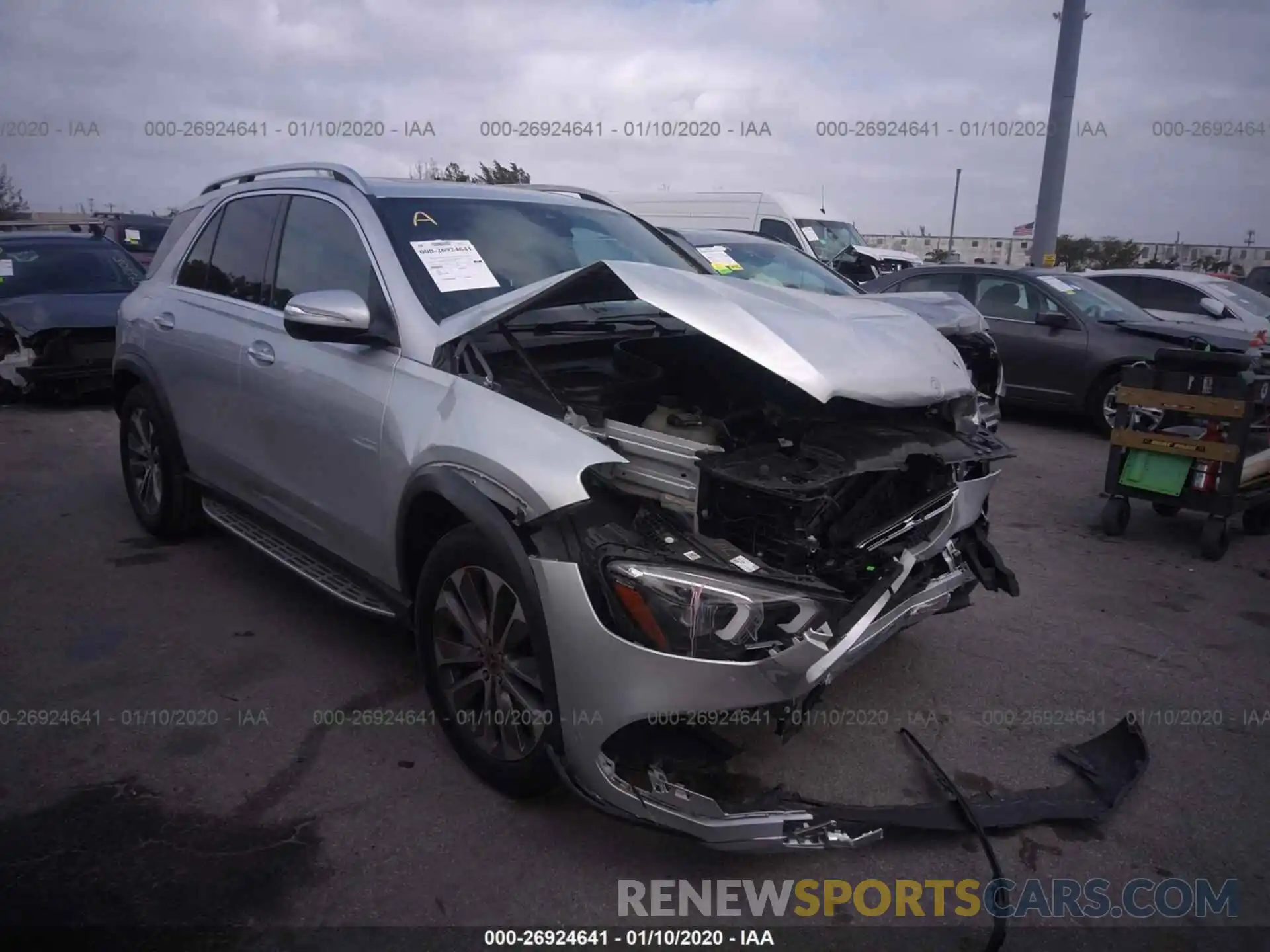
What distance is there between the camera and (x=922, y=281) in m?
10.3

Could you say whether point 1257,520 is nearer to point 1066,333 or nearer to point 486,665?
point 1066,333

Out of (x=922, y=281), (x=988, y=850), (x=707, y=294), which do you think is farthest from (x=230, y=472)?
(x=922, y=281)

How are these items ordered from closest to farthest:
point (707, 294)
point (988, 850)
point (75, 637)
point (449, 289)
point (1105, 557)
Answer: point (988, 850) → point (707, 294) → point (449, 289) → point (75, 637) → point (1105, 557)

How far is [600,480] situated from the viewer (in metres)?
2.75

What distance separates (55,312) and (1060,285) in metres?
10.0

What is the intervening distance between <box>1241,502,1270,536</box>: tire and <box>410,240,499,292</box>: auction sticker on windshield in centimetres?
529

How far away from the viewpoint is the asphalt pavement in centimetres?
264

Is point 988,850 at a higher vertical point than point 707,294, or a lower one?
lower

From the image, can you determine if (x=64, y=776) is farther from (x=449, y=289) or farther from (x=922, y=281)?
(x=922, y=281)

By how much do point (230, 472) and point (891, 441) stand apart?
10.2 feet

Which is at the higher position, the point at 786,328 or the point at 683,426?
the point at 786,328

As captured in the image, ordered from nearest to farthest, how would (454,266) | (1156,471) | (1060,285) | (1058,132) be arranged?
(454,266), (1156,471), (1060,285), (1058,132)

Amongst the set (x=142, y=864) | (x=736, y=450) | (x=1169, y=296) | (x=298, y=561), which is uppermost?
(x=1169, y=296)

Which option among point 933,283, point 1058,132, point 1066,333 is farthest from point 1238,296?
point 1058,132
